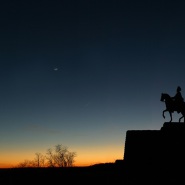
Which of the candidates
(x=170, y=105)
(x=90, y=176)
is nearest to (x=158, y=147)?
(x=170, y=105)

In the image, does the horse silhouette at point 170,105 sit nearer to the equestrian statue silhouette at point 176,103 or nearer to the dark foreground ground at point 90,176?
the equestrian statue silhouette at point 176,103

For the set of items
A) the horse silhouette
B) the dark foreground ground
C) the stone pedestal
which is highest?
the horse silhouette

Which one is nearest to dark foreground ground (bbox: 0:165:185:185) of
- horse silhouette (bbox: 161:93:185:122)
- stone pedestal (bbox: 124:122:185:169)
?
stone pedestal (bbox: 124:122:185:169)

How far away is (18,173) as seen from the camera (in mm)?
13016

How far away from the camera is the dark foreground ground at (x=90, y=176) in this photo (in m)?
11.8

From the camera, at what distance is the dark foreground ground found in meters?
11.8

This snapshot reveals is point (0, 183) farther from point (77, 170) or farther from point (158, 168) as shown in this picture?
point (158, 168)

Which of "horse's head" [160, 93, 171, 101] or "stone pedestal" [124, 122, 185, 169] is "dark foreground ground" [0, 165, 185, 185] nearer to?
"stone pedestal" [124, 122, 185, 169]

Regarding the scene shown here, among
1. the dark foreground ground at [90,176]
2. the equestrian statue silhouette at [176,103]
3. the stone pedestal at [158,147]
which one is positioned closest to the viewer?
the dark foreground ground at [90,176]

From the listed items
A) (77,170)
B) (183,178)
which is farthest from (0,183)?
(183,178)

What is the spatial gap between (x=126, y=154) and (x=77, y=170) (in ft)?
14.0

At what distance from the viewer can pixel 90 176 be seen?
42.0 ft

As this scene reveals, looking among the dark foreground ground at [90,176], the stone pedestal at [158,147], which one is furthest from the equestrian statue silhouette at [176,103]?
the dark foreground ground at [90,176]

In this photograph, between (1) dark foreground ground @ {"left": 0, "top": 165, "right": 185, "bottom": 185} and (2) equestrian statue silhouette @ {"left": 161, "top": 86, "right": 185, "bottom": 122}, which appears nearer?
(1) dark foreground ground @ {"left": 0, "top": 165, "right": 185, "bottom": 185}
